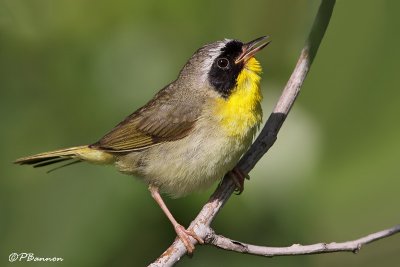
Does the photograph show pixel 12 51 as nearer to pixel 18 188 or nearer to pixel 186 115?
pixel 18 188

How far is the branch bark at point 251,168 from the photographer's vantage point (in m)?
2.06

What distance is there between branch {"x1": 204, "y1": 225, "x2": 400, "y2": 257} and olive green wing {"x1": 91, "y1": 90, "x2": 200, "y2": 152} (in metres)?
1.00

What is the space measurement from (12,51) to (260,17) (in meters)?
1.05

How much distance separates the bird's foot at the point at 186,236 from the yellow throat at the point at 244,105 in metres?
0.73

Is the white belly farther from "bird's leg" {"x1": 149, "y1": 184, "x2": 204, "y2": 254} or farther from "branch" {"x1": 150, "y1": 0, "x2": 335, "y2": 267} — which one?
"bird's leg" {"x1": 149, "y1": 184, "x2": 204, "y2": 254}

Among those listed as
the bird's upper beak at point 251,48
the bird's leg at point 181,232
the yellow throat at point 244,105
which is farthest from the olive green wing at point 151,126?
the bird's leg at point 181,232

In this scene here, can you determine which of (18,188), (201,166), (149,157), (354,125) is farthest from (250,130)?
(18,188)

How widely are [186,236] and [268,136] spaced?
0.74m

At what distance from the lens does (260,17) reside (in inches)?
97.5

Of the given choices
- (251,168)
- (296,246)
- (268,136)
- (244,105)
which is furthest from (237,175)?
(296,246)

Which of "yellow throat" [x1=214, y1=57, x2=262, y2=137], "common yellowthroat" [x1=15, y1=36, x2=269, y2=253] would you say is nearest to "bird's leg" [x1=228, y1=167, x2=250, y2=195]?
"common yellowthroat" [x1=15, y1=36, x2=269, y2=253]

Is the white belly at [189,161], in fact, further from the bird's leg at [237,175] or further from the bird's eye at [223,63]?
the bird's eye at [223,63]

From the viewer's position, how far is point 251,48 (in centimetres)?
280

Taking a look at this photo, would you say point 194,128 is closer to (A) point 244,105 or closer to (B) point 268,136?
(A) point 244,105
